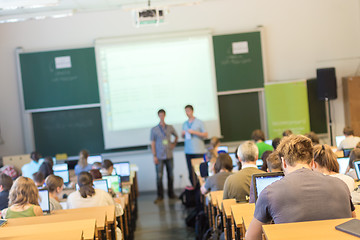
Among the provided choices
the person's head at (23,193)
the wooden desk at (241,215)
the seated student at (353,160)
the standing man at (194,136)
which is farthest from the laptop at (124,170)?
the wooden desk at (241,215)

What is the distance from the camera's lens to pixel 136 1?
9227 millimetres

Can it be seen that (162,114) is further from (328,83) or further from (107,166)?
(328,83)

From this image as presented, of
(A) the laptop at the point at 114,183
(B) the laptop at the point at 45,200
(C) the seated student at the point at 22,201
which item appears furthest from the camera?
(A) the laptop at the point at 114,183

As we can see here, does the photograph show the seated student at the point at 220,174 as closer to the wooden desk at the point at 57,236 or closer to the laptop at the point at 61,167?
the wooden desk at the point at 57,236

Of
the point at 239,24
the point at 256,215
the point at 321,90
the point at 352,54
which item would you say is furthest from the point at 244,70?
the point at 256,215

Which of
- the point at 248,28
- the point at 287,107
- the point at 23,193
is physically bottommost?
the point at 23,193

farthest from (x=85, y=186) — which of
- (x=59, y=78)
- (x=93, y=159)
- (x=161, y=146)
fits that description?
(x=59, y=78)

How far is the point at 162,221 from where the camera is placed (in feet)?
25.1

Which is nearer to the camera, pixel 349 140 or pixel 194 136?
pixel 349 140

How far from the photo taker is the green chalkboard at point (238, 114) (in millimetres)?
9891

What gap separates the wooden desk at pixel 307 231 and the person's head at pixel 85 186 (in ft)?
10.2

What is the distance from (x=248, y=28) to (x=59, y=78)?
3.94 meters

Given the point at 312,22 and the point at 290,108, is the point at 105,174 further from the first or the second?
the point at 312,22

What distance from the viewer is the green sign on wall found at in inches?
381
